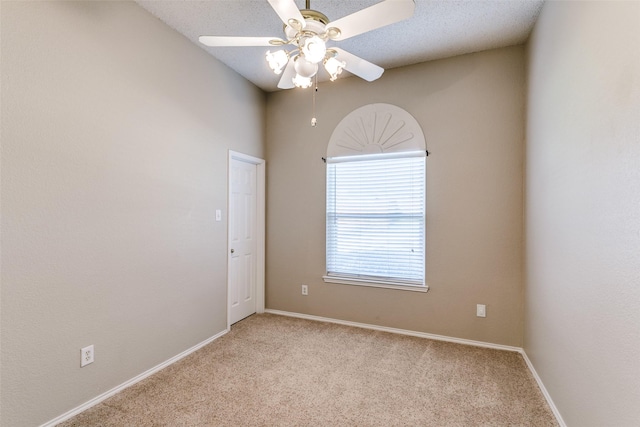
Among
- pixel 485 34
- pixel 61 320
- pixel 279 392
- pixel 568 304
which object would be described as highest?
pixel 485 34

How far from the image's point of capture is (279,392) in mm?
2230

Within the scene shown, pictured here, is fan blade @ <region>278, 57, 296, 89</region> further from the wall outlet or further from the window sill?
the wall outlet

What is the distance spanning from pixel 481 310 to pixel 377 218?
1.37 metres

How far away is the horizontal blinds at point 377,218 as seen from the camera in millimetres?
3307

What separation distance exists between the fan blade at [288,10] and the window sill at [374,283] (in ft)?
8.70

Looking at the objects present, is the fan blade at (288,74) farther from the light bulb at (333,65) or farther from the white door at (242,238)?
the white door at (242,238)

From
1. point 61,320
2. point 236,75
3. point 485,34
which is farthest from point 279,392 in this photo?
point 485,34

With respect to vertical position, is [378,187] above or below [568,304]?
above

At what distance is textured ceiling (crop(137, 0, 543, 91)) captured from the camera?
235 centimetres

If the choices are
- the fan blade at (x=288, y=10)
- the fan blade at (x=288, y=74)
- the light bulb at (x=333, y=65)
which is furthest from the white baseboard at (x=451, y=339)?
the fan blade at (x=288, y=10)

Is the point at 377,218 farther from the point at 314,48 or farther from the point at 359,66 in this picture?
the point at 314,48

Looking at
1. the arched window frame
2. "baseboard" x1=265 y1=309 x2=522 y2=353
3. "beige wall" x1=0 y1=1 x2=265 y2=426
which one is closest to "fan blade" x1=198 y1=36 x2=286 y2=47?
"beige wall" x1=0 y1=1 x2=265 y2=426

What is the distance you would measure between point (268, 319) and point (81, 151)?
260 cm

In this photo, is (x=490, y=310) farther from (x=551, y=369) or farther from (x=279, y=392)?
(x=279, y=392)
